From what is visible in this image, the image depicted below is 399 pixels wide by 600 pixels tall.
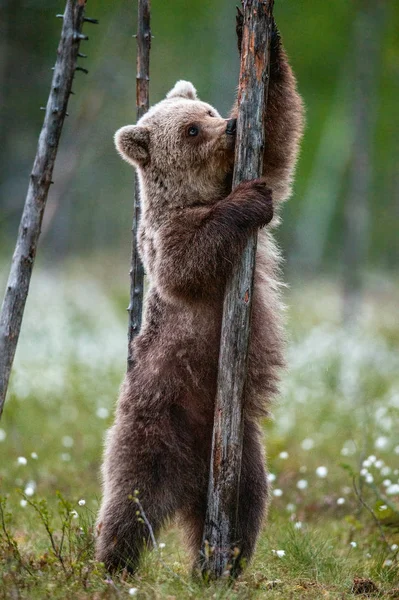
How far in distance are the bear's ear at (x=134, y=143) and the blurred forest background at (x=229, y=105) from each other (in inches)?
220

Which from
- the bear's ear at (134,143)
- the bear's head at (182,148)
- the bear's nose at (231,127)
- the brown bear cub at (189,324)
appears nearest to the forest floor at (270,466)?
the brown bear cub at (189,324)

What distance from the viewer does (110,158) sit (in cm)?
2961

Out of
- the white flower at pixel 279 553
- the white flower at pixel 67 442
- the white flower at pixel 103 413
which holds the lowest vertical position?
the white flower at pixel 67 442

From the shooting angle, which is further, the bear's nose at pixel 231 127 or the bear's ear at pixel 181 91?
the bear's ear at pixel 181 91

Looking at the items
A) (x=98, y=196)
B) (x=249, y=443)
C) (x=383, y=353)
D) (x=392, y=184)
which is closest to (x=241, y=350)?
(x=249, y=443)

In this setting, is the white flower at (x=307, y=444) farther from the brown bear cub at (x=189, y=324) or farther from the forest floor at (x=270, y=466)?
the brown bear cub at (x=189, y=324)

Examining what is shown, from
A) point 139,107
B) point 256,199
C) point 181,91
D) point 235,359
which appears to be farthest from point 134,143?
point 235,359

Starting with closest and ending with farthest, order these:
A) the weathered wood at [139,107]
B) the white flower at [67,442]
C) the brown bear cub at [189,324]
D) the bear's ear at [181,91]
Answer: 1. the brown bear cub at [189,324]
2. the weathered wood at [139,107]
3. the bear's ear at [181,91]
4. the white flower at [67,442]

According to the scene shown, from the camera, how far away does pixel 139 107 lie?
19.7 feet

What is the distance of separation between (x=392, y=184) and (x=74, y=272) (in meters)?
11.7

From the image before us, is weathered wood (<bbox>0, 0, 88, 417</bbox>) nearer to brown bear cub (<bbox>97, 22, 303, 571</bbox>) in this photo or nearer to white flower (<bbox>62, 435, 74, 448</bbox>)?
brown bear cub (<bbox>97, 22, 303, 571</bbox>)

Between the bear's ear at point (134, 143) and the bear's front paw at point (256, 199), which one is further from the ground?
the bear's ear at point (134, 143)

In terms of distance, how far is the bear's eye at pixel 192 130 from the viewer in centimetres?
542

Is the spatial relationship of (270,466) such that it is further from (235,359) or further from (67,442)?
(235,359)
